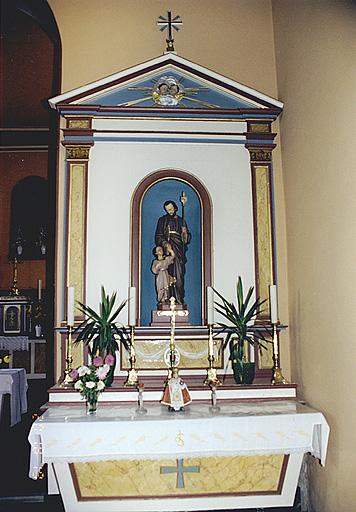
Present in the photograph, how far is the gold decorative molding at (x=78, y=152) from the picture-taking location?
5.20 metres

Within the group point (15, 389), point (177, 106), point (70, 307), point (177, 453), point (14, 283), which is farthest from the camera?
point (14, 283)

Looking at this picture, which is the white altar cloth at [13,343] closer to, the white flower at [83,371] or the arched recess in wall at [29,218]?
the arched recess in wall at [29,218]

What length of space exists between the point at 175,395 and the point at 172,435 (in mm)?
332

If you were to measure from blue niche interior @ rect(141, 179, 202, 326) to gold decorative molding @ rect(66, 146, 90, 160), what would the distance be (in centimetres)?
65

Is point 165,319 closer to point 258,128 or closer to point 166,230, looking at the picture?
point 166,230

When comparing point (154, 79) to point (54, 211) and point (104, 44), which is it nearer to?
point (104, 44)

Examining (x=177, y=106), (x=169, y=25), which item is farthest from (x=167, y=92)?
(x=169, y=25)

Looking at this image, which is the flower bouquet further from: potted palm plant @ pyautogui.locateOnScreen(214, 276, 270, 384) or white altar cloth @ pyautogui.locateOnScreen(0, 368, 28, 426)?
white altar cloth @ pyautogui.locateOnScreen(0, 368, 28, 426)

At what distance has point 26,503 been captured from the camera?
186 inches

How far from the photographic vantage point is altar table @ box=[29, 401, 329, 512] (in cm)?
390

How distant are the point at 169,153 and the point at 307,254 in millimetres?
1604

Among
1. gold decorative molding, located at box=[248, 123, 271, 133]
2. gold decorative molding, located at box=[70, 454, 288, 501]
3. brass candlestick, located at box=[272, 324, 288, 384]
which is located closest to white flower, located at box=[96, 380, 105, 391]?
gold decorative molding, located at box=[70, 454, 288, 501]

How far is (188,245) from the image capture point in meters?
5.34

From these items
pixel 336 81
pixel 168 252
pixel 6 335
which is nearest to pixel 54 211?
pixel 168 252
